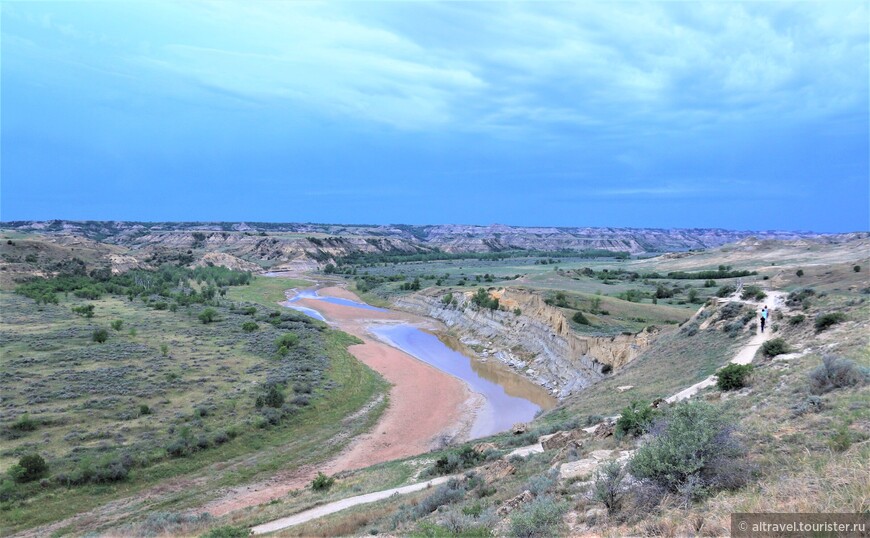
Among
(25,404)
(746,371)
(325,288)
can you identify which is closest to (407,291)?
(325,288)

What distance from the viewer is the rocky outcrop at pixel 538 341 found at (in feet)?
101

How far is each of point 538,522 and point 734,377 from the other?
9.88 m

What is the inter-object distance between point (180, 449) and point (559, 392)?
76.1ft

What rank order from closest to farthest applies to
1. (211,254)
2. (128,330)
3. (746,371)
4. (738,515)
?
(738,515)
(746,371)
(128,330)
(211,254)

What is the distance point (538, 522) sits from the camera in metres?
6.57

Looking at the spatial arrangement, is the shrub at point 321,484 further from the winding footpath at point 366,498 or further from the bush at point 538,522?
the bush at point 538,522

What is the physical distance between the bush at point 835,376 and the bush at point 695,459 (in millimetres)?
4550

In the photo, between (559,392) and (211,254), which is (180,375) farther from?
(211,254)

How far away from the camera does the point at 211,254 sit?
108m

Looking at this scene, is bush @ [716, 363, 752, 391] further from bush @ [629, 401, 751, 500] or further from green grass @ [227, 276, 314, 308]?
green grass @ [227, 276, 314, 308]

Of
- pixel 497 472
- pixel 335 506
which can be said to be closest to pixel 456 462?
pixel 497 472

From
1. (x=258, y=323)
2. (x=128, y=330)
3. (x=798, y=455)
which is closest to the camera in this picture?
(x=798, y=455)

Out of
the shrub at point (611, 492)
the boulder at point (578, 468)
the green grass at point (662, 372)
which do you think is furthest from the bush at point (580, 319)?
the shrub at point (611, 492)

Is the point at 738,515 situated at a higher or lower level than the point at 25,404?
higher
